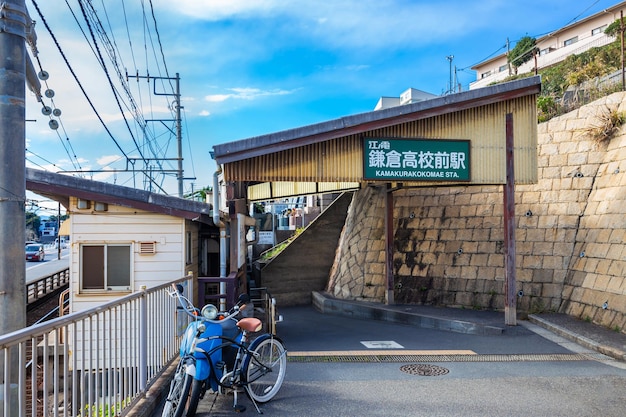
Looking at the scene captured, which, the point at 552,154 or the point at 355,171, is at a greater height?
the point at 552,154

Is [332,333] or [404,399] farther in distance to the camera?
[332,333]

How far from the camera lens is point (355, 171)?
10.0 m

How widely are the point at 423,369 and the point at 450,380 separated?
64 centimetres

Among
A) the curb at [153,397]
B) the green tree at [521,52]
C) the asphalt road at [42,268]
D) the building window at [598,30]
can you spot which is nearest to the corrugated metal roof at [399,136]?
the curb at [153,397]

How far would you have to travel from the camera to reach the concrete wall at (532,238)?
10797mm

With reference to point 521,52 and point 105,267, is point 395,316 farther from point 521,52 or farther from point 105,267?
point 521,52

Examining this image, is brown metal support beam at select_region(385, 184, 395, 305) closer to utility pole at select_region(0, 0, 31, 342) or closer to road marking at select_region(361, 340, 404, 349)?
road marking at select_region(361, 340, 404, 349)

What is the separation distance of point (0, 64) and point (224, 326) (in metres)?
3.18

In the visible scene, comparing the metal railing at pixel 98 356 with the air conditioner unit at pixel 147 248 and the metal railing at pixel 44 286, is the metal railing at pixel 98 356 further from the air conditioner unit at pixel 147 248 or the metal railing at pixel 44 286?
the metal railing at pixel 44 286

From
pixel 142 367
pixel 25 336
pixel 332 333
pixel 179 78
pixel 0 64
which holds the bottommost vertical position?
pixel 332 333

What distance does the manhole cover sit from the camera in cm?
688

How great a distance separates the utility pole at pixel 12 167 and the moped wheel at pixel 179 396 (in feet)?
4.68

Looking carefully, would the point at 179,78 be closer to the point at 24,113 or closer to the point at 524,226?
the point at 524,226

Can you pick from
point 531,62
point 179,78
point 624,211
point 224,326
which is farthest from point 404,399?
point 531,62
